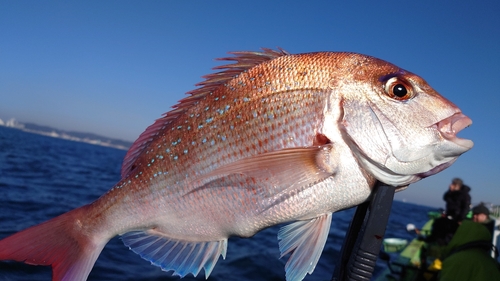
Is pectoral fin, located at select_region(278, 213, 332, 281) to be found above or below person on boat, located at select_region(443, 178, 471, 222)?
below

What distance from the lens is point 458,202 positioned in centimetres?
1018

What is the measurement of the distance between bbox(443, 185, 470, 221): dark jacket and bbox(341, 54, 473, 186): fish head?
1031 cm

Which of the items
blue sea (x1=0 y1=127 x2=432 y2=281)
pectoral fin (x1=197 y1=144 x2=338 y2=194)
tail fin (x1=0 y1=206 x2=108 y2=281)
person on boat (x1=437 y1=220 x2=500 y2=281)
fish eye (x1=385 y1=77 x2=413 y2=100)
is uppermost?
fish eye (x1=385 y1=77 x2=413 y2=100)

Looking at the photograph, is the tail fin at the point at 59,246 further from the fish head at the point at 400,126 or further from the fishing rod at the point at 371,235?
the fish head at the point at 400,126

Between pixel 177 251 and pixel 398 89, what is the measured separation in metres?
1.44

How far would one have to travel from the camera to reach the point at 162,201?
179 centimetres

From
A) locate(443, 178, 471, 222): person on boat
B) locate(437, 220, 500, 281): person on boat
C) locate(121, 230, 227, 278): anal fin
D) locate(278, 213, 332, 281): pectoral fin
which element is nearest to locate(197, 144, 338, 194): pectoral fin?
locate(278, 213, 332, 281): pectoral fin

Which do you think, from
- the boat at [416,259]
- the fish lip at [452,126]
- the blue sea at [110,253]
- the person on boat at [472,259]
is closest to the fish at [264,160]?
the fish lip at [452,126]

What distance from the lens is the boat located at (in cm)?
723

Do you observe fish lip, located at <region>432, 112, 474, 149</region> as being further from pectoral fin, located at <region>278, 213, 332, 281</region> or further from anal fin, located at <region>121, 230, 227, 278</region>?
anal fin, located at <region>121, 230, 227, 278</region>

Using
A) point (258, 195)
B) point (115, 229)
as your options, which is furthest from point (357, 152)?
point (115, 229)

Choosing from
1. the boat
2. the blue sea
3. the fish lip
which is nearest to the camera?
the fish lip

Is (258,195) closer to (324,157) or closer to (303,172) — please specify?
(303,172)

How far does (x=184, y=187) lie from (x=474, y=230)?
5.12 meters
